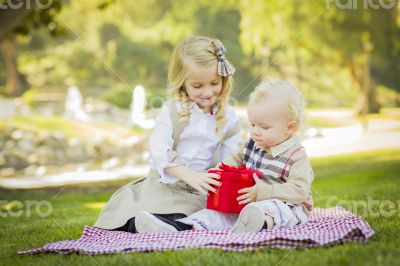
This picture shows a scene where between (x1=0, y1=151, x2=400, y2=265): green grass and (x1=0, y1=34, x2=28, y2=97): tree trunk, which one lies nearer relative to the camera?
(x1=0, y1=151, x2=400, y2=265): green grass

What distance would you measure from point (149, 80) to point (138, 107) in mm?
901

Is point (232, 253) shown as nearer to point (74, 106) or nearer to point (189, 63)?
point (189, 63)

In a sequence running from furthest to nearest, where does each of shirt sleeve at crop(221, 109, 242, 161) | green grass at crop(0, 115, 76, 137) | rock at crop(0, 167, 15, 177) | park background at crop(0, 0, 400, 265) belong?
green grass at crop(0, 115, 76, 137)
rock at crop(0, 167, 15, 177)
park background at crop(0, 0, 400, 265)
shirt sleeve at crop(221, 109, 242, 161)

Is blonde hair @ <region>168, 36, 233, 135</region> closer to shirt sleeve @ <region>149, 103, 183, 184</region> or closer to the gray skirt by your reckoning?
shirt sleeve @ <region>149, 103, 183, 184</region>

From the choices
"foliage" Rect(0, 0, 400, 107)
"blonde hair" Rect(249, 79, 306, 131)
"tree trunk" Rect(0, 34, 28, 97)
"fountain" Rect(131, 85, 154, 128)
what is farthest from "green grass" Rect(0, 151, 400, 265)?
"tree trunk" Rect(0, 34, 28, 97)

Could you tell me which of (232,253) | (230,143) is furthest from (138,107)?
(232,253)

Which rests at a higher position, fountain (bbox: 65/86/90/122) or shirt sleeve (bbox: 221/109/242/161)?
shirt sleeve (bbox: 221/109/242/161)

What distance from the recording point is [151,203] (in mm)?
2805

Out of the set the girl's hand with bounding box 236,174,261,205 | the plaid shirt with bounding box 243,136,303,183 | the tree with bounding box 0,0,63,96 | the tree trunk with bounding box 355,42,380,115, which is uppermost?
the tree with bounding box 0,0,63,96

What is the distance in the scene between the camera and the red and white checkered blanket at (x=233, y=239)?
2.18 m

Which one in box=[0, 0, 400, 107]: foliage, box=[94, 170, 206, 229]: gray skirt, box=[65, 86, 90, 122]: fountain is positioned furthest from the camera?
box=[65, 86, 90, 122]: fountain

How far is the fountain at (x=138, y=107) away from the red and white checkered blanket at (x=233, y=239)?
37.6ft

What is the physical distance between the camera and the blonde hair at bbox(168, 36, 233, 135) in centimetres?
282

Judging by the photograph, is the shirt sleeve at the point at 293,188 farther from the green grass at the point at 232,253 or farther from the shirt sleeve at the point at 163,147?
the shirt sleeve at the point at 163,147
